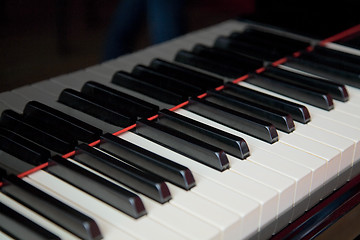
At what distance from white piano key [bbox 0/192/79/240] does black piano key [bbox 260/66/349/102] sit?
35.7 inches

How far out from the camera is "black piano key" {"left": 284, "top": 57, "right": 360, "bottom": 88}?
1799 millimetres

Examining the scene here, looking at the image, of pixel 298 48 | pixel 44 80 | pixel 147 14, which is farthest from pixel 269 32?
pixel 44 80

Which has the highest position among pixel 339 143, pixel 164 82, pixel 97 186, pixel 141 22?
pixel 141 22

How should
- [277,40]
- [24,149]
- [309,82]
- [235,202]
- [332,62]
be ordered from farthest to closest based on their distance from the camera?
[277,40]
[332,62]
[309,82]
[24,149]
[235,202]

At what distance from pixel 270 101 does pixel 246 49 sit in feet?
1.22

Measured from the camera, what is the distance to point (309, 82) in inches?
68.9

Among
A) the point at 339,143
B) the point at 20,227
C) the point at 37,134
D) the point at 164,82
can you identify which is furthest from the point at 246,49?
the point at 20,227

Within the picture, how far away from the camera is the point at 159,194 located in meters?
1.14

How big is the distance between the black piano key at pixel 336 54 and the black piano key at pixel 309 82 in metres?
0.21

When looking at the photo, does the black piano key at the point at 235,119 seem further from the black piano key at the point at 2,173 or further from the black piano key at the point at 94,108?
the black piano key at the point at 2,173

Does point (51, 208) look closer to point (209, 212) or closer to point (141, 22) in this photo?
point (209, 212)

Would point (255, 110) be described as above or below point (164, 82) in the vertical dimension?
below

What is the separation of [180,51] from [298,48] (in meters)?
0.44

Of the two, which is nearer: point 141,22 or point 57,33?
point 57,33
